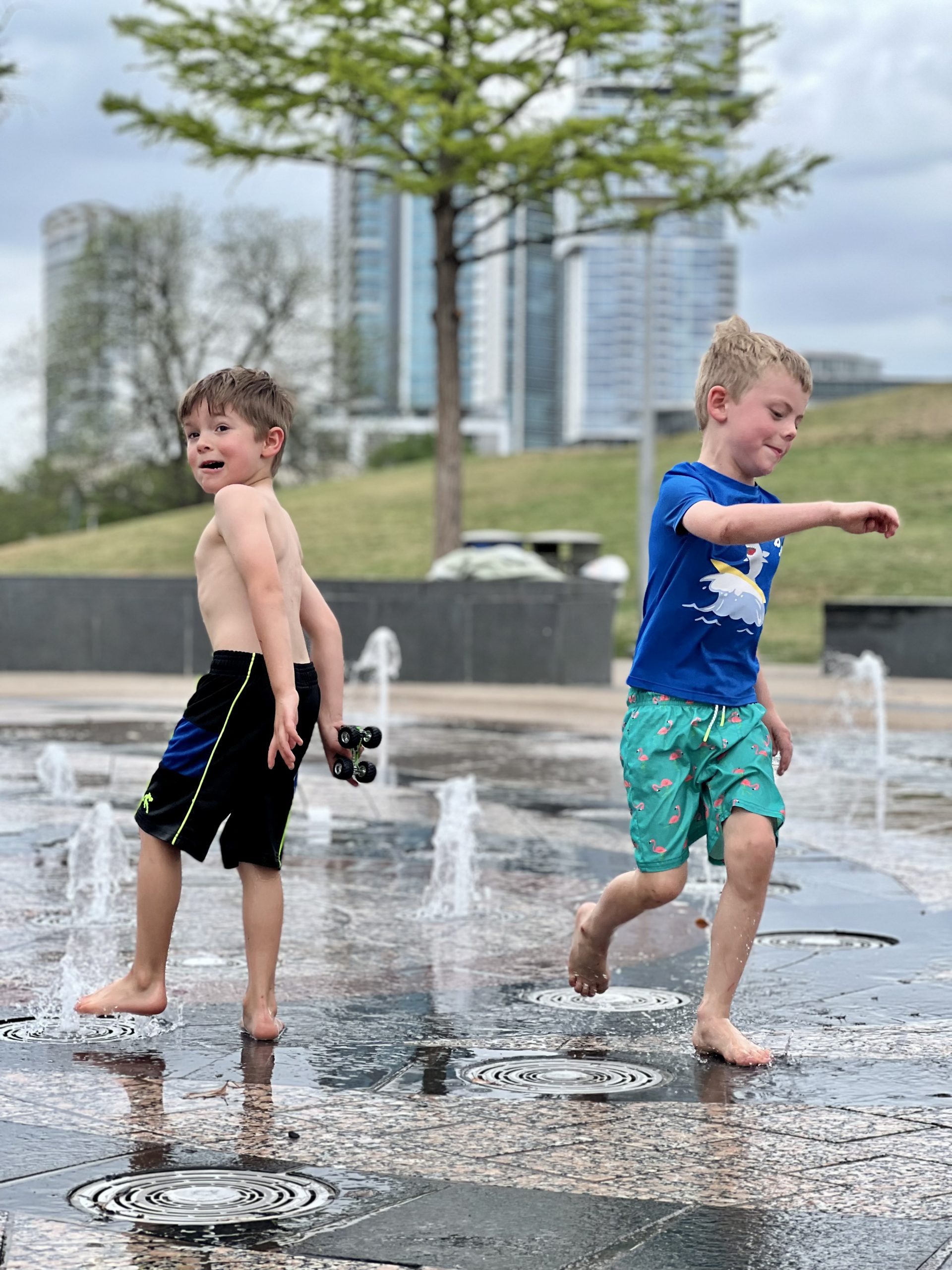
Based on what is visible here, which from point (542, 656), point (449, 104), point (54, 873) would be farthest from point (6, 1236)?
point (449, 104)

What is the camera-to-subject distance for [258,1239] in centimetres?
272

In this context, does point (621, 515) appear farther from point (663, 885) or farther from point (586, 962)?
point (663, 885)

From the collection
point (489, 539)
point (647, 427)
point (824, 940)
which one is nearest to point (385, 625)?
point (489, 539)

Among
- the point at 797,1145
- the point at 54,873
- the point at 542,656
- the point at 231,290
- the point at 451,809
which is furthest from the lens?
the point at 231,290

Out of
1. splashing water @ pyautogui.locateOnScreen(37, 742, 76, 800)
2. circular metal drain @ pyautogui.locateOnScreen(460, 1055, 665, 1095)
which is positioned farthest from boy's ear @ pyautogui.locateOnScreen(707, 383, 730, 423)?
splashing water @ pyautogui.locateOnScreen(37, 742, 76, 800)

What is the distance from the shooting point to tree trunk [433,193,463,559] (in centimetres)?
2173

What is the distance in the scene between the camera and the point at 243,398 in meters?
4.20

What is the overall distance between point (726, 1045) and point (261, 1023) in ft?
3.40

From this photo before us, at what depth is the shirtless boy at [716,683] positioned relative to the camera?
13.1 ft

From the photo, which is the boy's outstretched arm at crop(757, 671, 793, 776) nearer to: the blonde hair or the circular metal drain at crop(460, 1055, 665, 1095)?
the blonde hair

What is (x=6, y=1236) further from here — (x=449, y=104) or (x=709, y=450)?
(x=449, y=104)

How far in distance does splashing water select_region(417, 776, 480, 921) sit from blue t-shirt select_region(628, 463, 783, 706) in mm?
1955

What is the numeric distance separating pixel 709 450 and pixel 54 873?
327cm

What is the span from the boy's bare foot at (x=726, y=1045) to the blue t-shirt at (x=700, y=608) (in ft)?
2.32
